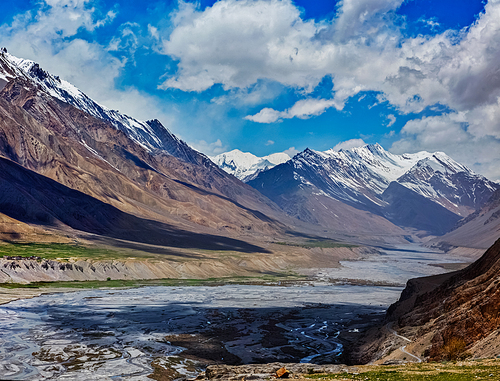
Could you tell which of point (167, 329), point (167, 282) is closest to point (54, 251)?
point (167, 282)

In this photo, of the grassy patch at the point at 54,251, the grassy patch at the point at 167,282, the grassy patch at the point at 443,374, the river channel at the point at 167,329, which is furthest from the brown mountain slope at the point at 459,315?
the grassy patch at the point at 54,251

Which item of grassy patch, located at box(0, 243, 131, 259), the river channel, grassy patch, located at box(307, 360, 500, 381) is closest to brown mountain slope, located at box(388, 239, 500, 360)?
grassy patch, located at box(307, 360, 500, 381)

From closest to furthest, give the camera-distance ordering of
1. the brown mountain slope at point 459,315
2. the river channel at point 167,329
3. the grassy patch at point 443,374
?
the grassy patch at point 443,374
the brown mountain slope at point 459,315
the river channel at point 167,329

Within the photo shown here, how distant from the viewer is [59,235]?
183625 mm

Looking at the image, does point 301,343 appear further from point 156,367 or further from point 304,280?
point 304,280

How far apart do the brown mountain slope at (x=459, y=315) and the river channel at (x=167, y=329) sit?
11.7m

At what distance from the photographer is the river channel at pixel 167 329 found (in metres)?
56.9

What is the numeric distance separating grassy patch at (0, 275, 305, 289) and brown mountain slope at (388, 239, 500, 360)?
82590mm

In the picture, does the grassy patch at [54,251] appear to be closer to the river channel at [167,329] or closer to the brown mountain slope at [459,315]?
the river channel at [167,329]

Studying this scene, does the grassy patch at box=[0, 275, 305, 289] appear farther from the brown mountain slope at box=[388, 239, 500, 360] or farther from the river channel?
the brown mountain slope at box=[388, 239, 500, 360]

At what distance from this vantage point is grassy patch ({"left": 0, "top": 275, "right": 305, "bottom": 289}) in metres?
122

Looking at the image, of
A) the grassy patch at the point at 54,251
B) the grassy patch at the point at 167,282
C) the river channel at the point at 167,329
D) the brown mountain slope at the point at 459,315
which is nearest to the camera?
the brown mountain slope at the point at 459,315

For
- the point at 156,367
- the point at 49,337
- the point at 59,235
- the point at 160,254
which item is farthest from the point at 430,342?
the point at 59,235

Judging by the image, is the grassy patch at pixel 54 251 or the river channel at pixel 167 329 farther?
the grassy patch at pixel 54 251
